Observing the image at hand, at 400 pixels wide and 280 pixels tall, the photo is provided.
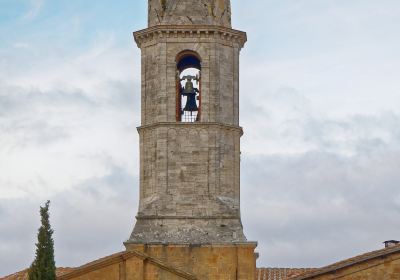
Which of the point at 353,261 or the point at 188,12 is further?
the point at 188,12

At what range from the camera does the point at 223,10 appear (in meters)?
44.8

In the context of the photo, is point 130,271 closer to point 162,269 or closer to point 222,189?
point 162,269

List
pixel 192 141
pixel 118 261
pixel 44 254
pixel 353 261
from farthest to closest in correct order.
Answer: pixel 192 141 < pixel 118 261 < pixel 44 254 < pixel 353 261

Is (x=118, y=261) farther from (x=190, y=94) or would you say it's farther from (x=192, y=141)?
(x=190, y=94)

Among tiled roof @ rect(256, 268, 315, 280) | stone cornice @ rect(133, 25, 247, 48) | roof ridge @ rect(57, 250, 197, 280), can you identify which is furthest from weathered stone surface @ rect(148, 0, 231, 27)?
tiled roof @ rect(256, 268, 315, 280)

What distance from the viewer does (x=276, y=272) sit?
153ft

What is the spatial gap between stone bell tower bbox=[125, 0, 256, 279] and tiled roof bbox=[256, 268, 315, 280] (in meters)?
3.23

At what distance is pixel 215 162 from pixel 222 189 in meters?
0.89

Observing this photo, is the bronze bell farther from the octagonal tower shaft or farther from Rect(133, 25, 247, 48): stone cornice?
Rect(133, 25, 247, 48): stone cornice

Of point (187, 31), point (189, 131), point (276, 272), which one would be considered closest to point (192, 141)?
point (189, 131)

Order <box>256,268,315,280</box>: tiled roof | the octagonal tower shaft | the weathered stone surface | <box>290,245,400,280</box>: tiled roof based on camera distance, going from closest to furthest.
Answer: <box>290,245,400,280</box>: tiled roof → the octagonal tower shaft → the weathered stone surface → <box>256,268,315,280</box>: tiled roof

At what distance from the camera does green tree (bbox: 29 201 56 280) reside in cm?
3760

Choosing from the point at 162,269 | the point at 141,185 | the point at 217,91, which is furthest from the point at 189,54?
the point at 162,269

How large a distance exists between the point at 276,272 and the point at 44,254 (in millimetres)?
11247
